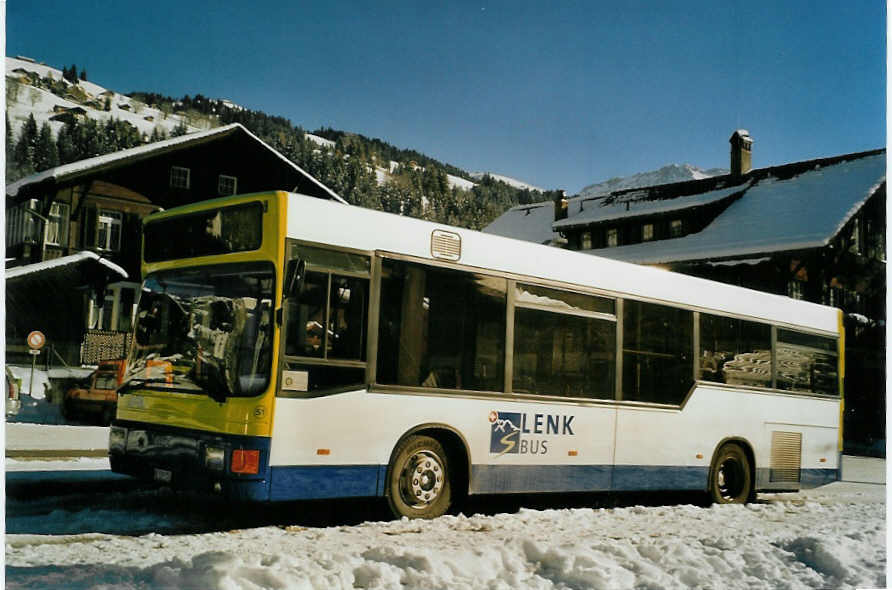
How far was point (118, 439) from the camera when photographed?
746cm

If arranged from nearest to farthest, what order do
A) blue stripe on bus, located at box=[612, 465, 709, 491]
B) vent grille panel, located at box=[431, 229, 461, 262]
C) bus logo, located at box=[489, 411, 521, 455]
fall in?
1. vent grille panel, located at box=[431, 229, 461, 262]
2. bus logo, located at box=[489, 411, 521, 455]
3. blue stripe on bus, located at box=[612, 465, 709, 491]

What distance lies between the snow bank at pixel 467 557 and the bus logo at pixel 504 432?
2.14 feet

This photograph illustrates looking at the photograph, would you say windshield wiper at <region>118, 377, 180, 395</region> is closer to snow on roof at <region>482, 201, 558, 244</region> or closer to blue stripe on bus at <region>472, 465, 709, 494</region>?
blue stripe on bus at <region>472, 465, 709, 494</region>

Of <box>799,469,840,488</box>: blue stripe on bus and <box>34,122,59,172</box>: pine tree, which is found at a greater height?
<box>34,122,59,172</box>: pine tree

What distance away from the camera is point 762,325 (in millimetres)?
11305

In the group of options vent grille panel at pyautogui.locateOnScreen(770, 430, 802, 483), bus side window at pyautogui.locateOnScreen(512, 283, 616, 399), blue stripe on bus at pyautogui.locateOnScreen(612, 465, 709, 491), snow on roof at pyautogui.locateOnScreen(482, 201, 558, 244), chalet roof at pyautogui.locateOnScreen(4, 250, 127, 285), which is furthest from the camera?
snow on roof at pyautogui.locateOnScreen(482, 201, 558, 244)

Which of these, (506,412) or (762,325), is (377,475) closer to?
(506,412)

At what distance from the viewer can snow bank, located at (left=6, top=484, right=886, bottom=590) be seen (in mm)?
5348

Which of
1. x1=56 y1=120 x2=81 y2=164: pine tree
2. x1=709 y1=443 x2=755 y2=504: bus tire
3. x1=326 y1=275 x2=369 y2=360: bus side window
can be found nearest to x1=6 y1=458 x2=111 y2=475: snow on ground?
x1=56 y1=120 x2=81 y2=164: pine tree

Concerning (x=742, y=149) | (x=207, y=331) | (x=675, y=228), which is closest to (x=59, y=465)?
(x=207, y=331)

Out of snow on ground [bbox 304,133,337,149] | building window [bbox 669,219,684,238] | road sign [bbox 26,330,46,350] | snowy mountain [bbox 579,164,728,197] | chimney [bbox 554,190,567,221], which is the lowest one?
road sign [bbox 26,330,46,350]

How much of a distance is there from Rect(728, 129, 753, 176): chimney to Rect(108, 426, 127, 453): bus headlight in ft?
29.8

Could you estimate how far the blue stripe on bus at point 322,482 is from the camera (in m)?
6.70

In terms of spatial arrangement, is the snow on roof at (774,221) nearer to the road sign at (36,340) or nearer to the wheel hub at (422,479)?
the wheel hub at (422,479)
